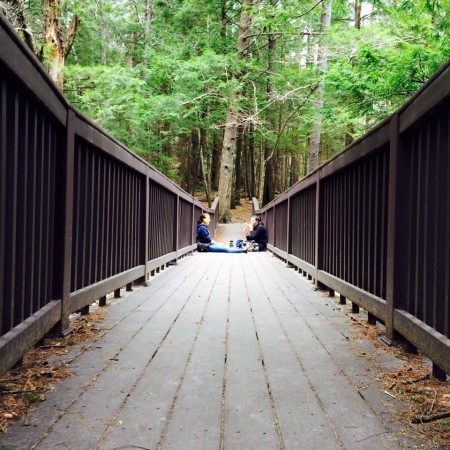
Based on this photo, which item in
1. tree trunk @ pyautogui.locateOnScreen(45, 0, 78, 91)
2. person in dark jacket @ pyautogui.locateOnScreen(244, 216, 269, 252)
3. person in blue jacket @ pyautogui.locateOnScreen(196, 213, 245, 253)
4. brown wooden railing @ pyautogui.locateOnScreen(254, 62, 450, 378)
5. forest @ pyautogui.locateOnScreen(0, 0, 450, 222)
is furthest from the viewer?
person in dark jacket @ pyautogui.locateOnScreen(244, 216, 269, 252)

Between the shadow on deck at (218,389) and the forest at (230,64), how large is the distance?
4850 mm

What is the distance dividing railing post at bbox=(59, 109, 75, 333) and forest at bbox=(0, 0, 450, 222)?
14.9 feet

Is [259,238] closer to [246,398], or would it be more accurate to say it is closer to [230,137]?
[230,137]

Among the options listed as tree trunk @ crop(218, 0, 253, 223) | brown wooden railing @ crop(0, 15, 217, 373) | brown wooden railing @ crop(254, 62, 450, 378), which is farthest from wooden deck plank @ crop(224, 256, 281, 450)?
tree trunk @ crop(218, 0, 253, 223)

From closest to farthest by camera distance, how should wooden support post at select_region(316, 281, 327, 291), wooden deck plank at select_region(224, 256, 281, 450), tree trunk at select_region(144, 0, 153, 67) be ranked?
wooden deck plank at select_region(224, 256, 281, 450), wooden support post at select_region(316, 281, 327, 291), tree trunk at select_region(144, 0, 153, 67)

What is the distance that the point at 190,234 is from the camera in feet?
33.5

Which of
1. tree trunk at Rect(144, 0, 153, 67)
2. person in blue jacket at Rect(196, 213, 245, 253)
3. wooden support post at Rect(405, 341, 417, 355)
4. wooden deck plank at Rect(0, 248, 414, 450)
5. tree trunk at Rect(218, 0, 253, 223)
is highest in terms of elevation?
tree trunk at Rect(144, 0, 153, 67)

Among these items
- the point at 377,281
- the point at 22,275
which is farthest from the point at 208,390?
the point at 377,281

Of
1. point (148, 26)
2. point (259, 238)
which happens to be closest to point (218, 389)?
point (259, 238)

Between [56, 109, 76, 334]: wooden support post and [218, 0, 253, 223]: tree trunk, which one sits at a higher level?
[218, 0, 253, 223]: tree trunk

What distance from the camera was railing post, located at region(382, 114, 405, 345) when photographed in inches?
98.4

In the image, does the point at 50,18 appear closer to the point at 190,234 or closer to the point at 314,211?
the point at 190,234

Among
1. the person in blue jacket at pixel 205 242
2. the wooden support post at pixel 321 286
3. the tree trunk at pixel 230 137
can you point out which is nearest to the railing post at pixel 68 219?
the wooden support post at pixel 321 286

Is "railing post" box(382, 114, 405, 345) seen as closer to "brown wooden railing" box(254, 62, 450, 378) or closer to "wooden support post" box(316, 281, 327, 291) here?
"brown wooden railing" box(254, 62, 450, 378)
